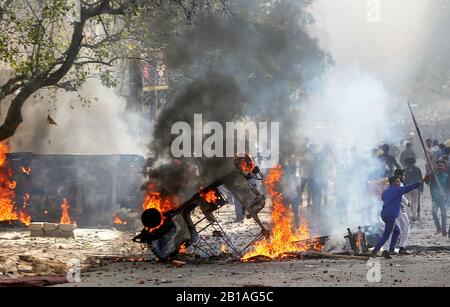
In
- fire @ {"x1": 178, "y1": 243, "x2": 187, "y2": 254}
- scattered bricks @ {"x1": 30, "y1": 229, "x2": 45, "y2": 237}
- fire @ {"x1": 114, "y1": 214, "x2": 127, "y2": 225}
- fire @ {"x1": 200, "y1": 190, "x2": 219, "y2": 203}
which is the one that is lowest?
fire @ {"x1": 178, "y1": 243, "x2": 187, "y2": 254}

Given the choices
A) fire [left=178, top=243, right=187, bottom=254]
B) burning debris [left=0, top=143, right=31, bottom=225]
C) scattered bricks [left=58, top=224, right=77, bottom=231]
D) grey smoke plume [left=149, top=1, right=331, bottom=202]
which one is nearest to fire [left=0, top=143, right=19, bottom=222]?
burning debris [left=0, top=143, right=31, bottom=225]

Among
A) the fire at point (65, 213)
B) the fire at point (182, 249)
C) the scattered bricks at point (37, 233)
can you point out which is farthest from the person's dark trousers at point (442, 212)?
the fire at point (65, 213)

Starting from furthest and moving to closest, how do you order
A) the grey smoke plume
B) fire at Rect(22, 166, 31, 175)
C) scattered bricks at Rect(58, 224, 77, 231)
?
1. fire at Rect(22, 166, 31, 175)
2. scattered bricks at Rect(58, 224, 77, 231)
3. the grey smoke plume

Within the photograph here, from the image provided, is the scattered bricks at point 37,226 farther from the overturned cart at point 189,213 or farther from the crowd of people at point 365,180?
the crowd of people at point 365,180

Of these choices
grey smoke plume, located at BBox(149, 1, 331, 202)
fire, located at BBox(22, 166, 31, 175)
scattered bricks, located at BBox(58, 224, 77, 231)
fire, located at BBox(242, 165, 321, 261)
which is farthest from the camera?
fire, located at BBox(22, 166, 31, 175)

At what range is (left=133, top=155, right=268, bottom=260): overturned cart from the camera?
1246 cm

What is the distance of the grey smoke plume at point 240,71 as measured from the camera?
15844 millimetres

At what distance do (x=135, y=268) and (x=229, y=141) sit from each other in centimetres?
478

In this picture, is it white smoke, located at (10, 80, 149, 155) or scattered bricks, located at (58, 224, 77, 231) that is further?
white smoke, located at (10, 80, 149, 155)

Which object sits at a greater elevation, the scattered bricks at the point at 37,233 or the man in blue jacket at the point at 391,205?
the man in blue jacket at the point at 391,205

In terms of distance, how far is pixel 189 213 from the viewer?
42.2ft

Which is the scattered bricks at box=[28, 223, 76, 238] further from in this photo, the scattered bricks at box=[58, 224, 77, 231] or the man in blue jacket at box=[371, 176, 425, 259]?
the man in blue jacket at box=[371, 176, 425, 259]

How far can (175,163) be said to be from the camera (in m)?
14.5

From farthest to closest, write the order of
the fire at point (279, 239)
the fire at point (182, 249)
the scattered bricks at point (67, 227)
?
the scattered bricks at point (67, 227) → the fire at point (279, 239) → the fire at point (182, 249)
